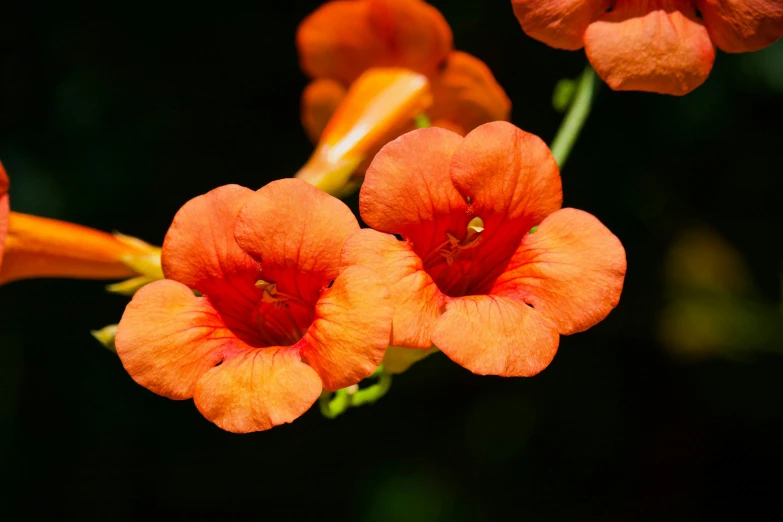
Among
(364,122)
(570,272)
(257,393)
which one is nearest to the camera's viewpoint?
(257,393)

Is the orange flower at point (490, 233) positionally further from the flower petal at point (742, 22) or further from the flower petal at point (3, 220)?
the flower petal at point (3, 220)

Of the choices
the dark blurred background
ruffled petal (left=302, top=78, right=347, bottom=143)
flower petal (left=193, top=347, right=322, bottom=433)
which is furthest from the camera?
the dark blurred background

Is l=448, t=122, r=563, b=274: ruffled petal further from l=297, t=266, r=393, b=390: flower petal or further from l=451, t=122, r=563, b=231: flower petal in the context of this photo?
l=297, t=266, r=393, b=390: flower petal

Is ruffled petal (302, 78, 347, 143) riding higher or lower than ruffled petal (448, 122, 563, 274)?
lower

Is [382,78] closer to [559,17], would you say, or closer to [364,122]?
[364,122]

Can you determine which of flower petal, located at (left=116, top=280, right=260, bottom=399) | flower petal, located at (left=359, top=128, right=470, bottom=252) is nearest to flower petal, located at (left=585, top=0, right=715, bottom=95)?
flower petal, located at (left=359, top=128, right=470, bottom=252)

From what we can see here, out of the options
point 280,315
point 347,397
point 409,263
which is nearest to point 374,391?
point 347,397

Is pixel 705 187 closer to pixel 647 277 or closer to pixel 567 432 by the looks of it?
pixel 647 277
